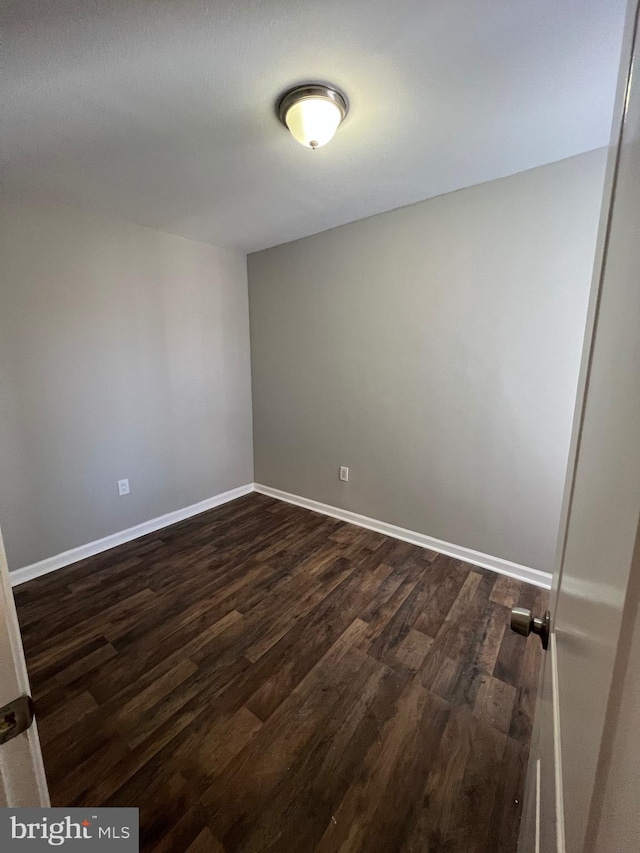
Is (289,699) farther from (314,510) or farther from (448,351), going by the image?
(448,351)

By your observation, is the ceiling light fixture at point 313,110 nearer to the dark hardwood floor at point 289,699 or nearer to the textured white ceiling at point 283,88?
the textured white ceiling at point 283,88

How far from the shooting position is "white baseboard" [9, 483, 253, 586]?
2.20 meters

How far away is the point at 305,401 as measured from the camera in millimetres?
3062

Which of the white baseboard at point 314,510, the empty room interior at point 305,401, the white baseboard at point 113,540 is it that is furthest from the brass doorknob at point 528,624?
the white baseboard at point 113,540

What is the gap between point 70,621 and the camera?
1823mm

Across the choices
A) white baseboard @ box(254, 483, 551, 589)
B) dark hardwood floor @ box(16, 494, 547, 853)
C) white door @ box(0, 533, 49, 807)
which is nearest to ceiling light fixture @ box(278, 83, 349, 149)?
white door @ box(0, 533, 49, 807)

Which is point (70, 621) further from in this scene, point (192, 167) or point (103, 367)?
point (192, 167)

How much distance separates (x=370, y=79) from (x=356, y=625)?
241 cm

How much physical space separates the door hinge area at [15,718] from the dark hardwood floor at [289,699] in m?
0.95

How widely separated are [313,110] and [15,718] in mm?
1852

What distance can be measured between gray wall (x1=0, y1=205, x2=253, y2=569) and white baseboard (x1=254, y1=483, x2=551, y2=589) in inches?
38.8

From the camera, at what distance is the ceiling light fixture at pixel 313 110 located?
127cm

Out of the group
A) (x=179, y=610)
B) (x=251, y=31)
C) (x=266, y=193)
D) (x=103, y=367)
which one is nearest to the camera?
(x=251, y=31)

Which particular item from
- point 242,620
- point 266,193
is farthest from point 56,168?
point 242,620
